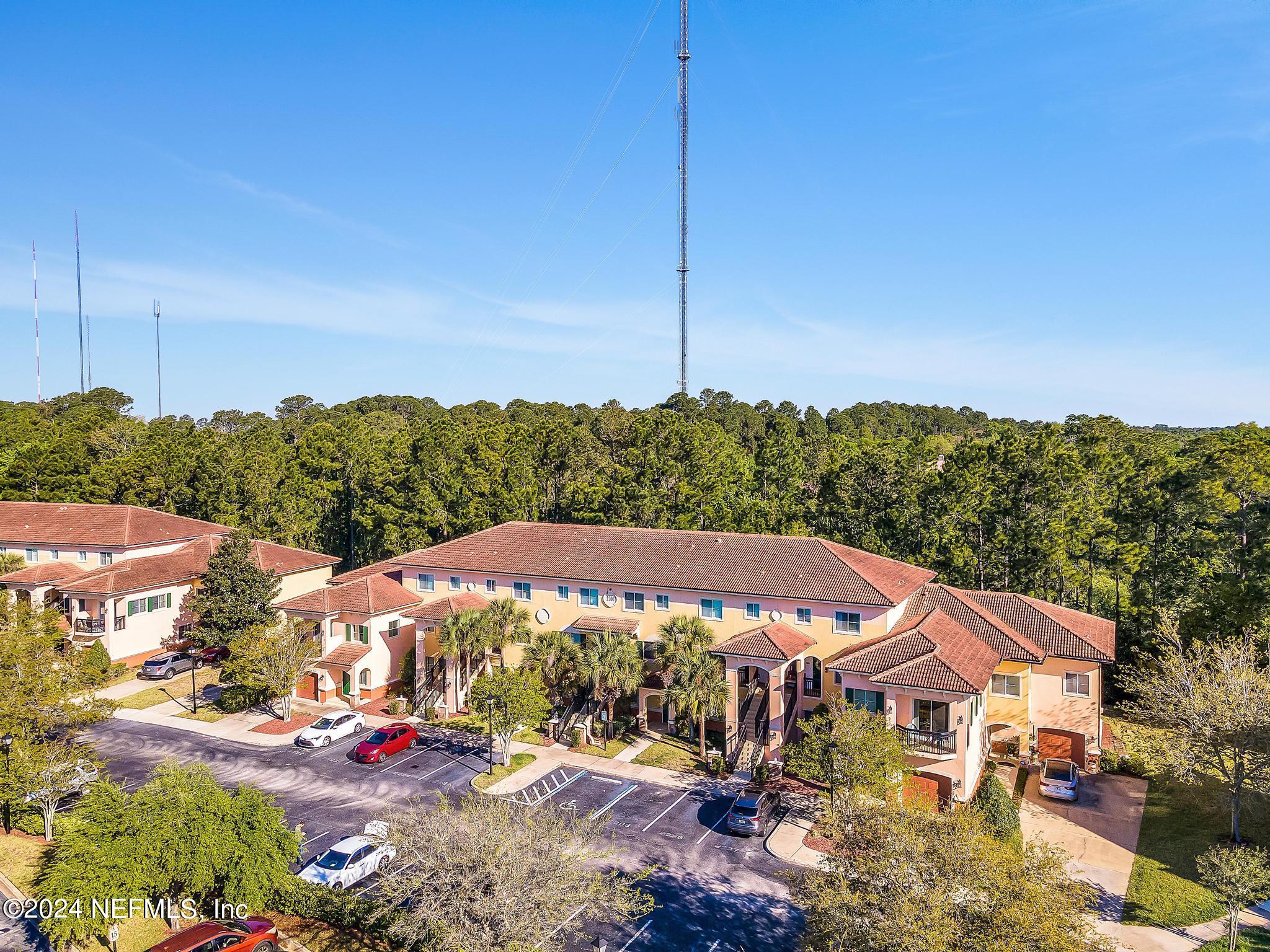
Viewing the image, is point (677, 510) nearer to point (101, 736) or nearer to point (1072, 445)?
point (1072, 445)

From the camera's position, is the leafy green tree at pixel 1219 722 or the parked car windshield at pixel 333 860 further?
the leafy green tree at pixel 1219 722

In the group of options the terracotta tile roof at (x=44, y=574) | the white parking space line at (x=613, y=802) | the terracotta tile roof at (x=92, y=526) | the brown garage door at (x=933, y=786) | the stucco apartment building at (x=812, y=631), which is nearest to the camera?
the white parking space line at (x=613, y=802)

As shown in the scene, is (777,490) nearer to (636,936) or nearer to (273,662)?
(273,662)

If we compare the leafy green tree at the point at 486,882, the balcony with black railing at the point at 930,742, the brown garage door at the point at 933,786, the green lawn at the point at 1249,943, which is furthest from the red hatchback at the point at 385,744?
the green lawn at the point at 1249,943

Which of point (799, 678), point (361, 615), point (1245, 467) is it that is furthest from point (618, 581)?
point (1245, 467)

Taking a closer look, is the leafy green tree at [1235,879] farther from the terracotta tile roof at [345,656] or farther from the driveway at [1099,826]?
the terracotta tile roof at [345,656]

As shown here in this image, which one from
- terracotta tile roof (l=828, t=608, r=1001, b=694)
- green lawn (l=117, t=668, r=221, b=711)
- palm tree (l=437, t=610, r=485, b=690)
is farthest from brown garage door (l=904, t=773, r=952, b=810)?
green lawn (l=117, t=668, r=221, b=711)

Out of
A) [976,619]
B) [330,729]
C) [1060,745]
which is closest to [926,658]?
[976,619]
